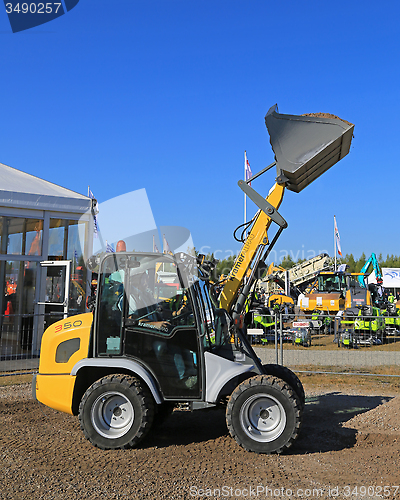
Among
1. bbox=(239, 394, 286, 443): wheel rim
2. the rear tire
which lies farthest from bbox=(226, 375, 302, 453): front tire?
the rear tire

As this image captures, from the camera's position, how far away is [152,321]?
512 centimetres

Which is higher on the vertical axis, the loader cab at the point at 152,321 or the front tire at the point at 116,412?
the loader cab at the point at 152,321

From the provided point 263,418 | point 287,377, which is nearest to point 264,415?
point 263,418

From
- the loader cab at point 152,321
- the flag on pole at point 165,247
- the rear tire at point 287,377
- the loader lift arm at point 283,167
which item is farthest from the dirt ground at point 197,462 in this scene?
the flag on pole at point 165,247

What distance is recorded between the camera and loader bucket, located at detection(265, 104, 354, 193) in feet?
20.2

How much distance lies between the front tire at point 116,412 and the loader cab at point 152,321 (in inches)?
10.7

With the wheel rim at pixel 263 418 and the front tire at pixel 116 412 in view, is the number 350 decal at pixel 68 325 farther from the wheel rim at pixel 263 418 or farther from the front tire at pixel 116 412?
the wheel rim at pixel 263 418

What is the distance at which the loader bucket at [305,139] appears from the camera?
6.17m

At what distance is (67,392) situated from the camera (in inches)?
204

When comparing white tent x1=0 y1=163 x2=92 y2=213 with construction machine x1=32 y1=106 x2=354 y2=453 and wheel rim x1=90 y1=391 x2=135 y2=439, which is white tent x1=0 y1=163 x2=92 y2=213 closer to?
construction machine x1=32 y1=106 x2=354 y2=453

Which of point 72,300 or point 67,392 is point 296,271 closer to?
point 72,300

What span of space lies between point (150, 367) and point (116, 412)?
68 centimetres

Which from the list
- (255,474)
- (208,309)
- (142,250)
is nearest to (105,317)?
(142,250)

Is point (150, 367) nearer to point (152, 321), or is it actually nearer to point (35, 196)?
point (152, 321)
